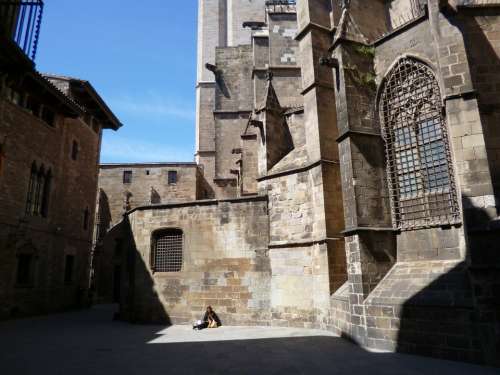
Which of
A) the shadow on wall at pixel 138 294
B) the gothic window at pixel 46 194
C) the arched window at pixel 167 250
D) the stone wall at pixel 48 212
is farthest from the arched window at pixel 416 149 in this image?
the gothic window at pixel 46 194

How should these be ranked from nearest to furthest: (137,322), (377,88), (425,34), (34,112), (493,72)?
(493,72) < (425,34) < (377,88) < (137,322) < (34,112)

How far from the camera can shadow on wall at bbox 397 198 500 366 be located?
6.01 meters

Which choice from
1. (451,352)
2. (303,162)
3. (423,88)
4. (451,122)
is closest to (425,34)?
(423,88)

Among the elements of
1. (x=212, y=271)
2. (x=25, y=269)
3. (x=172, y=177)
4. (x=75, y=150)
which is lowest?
(x=212, y=271)

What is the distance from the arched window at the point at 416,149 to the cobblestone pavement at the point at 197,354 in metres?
3.30

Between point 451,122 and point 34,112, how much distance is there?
16.9 m

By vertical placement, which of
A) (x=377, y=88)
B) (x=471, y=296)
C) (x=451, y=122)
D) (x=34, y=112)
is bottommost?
(x=471, y=296)

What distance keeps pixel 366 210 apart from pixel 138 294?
8825 millimetres

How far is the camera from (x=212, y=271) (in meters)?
12.0

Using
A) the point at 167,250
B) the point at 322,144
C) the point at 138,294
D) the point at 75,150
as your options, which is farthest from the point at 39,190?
the point at 322,144

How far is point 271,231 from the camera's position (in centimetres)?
1171

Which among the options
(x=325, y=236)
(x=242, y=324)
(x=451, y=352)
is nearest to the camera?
(x=451, y=352)

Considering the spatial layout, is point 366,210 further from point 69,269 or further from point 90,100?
point 90,100

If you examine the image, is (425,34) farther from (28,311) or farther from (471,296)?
(28,311)
